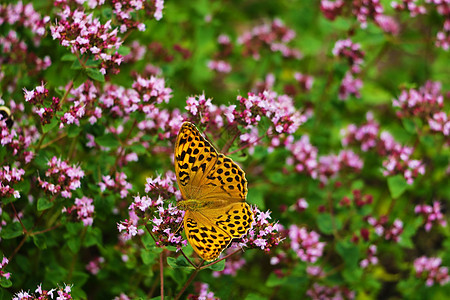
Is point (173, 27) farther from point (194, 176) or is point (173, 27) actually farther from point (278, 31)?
point (194, 176)

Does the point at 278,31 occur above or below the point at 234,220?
above

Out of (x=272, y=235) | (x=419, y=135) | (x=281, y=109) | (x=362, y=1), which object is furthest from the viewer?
(x=362, y=1)

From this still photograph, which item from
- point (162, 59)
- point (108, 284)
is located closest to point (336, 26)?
point (162, 59)

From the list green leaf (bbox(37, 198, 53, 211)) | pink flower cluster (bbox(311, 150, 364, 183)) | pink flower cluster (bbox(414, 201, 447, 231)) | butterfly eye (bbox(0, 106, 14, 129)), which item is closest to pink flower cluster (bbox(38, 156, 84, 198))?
green leaf (bbox(37, 198, 53, 211))

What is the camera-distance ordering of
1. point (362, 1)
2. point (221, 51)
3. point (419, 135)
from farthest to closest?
point (221, 51) → point (362, 1) → point (419, 135)

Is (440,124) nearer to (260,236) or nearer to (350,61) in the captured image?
(350,61)

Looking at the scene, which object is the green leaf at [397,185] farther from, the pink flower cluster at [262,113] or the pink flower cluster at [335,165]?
the pink flower cluster at [262,113]

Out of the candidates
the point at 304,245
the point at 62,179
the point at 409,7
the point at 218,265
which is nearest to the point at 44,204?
the point at 62,179
